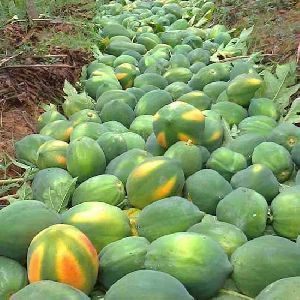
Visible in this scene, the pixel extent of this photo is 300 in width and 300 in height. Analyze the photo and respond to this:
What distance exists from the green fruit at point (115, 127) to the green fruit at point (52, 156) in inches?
16.4

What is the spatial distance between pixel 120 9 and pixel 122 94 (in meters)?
5.42

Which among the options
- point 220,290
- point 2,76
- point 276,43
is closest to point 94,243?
point 220,290

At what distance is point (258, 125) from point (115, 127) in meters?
0.90

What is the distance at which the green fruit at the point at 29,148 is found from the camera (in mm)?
3223

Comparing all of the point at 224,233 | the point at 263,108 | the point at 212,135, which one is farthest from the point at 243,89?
the point at 224,233

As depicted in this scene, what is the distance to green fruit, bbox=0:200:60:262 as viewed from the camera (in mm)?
2111

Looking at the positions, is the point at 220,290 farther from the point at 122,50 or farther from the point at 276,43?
the point at 122,50

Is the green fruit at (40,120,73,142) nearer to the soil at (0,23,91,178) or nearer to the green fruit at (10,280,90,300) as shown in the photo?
the soil at (0,23,91,178)

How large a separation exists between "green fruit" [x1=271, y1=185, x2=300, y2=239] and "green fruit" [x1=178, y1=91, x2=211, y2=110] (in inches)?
53.4

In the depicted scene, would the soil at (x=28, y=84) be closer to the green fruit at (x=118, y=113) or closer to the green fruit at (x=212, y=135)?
the green fruit at (x=118, y=113)

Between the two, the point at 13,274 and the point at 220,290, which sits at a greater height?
the point at 13,274

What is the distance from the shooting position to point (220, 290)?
6.57 ft

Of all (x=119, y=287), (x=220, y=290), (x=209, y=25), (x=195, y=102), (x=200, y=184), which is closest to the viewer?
(x=119, y=287)

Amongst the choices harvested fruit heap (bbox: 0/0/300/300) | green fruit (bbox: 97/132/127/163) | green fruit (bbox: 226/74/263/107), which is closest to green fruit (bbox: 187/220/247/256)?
harvested fruit heap (bbox: 0/0/300/300)
